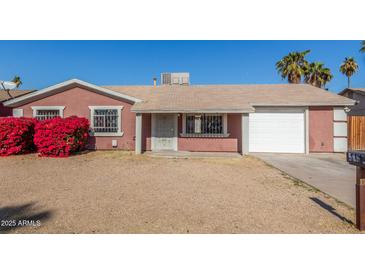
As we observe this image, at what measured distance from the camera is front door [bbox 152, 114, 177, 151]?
10.6 meters

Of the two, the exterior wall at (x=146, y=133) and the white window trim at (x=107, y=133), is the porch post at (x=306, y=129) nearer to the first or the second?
the exterior wall at (x=146, y=133)

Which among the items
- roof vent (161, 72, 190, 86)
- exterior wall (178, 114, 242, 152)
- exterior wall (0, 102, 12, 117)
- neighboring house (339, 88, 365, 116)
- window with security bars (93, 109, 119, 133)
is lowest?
exterior wall (178, 114, 242, 152)

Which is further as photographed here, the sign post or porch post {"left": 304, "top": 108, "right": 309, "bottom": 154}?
porch post {"left": 304, "top": 108, "right": 309, "bottom": 154}

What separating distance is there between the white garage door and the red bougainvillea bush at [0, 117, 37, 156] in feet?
39.1

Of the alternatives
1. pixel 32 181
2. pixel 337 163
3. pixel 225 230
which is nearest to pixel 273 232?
pixel 225 230

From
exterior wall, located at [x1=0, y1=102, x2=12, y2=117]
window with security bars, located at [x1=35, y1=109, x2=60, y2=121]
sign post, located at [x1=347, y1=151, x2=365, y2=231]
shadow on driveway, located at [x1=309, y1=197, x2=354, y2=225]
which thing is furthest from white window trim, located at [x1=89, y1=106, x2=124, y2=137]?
exterior wall, located at [x1=0, y1=102, x2=12, y2=117]

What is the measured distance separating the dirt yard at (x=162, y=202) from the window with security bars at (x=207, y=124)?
12.7 feet

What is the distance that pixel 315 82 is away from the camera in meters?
21.2

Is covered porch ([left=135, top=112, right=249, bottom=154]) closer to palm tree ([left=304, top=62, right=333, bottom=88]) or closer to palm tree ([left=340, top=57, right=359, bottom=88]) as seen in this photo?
palm tree ([left=304, top=62, right=333, bottom=88])

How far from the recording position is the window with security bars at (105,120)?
10.6m

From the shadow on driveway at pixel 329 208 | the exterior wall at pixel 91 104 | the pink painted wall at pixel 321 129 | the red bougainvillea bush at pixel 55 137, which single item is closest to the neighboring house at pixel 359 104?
the pink painted wall at pixel 321 129

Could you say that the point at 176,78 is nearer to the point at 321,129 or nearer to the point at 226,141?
the point at 226,141

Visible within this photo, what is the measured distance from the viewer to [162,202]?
392 centimetres
